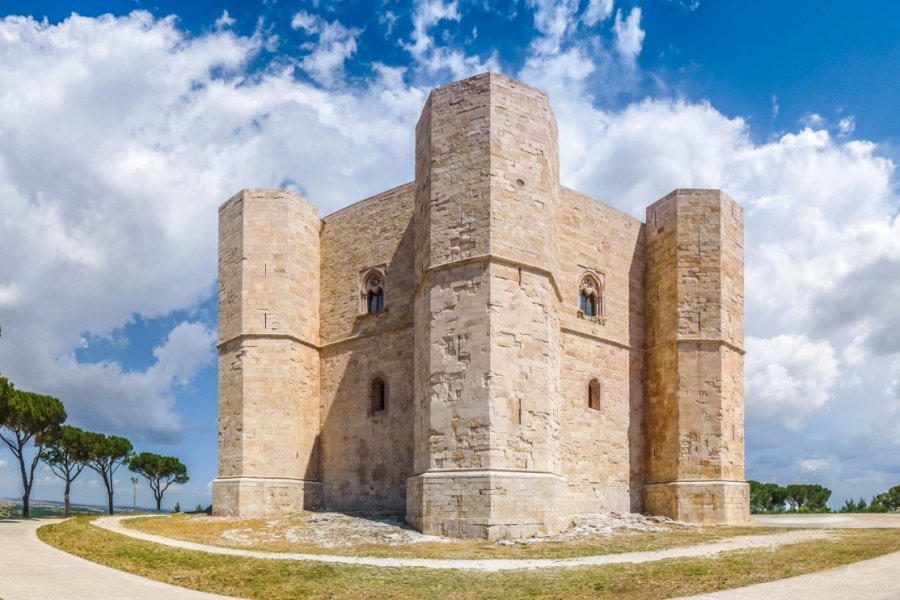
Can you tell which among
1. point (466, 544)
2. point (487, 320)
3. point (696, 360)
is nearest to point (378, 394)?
point (487, 320)

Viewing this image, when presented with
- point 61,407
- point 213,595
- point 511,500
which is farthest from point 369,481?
point 61,407

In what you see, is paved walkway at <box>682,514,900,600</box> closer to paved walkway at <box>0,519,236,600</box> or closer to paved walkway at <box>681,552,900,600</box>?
paved walkway at <box>681,552,900,600</box>

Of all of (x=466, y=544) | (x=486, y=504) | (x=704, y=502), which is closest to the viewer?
(x=466, y=544)

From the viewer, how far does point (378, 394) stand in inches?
866

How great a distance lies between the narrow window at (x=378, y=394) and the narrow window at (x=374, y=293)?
82.9 inches

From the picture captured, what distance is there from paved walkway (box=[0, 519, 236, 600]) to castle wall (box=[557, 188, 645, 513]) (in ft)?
40.6

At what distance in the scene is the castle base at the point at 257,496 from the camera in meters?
20.9

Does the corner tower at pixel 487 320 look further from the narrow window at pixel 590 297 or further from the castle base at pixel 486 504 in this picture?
the narrow window at pixel 590 297

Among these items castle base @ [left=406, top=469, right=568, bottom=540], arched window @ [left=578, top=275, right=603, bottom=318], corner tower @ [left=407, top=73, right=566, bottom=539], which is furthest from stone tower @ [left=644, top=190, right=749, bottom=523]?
castle base @ [left=406, top=469, right=568, bottom=540]

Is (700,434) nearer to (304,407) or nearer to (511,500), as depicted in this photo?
(511,500)

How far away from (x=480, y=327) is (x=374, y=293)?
21.4 ft

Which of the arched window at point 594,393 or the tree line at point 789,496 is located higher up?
the arched window at point 594,393

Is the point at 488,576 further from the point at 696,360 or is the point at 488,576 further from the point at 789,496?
the point at 789,496

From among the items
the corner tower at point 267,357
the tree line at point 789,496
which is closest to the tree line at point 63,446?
the corner tower at point 267,357
